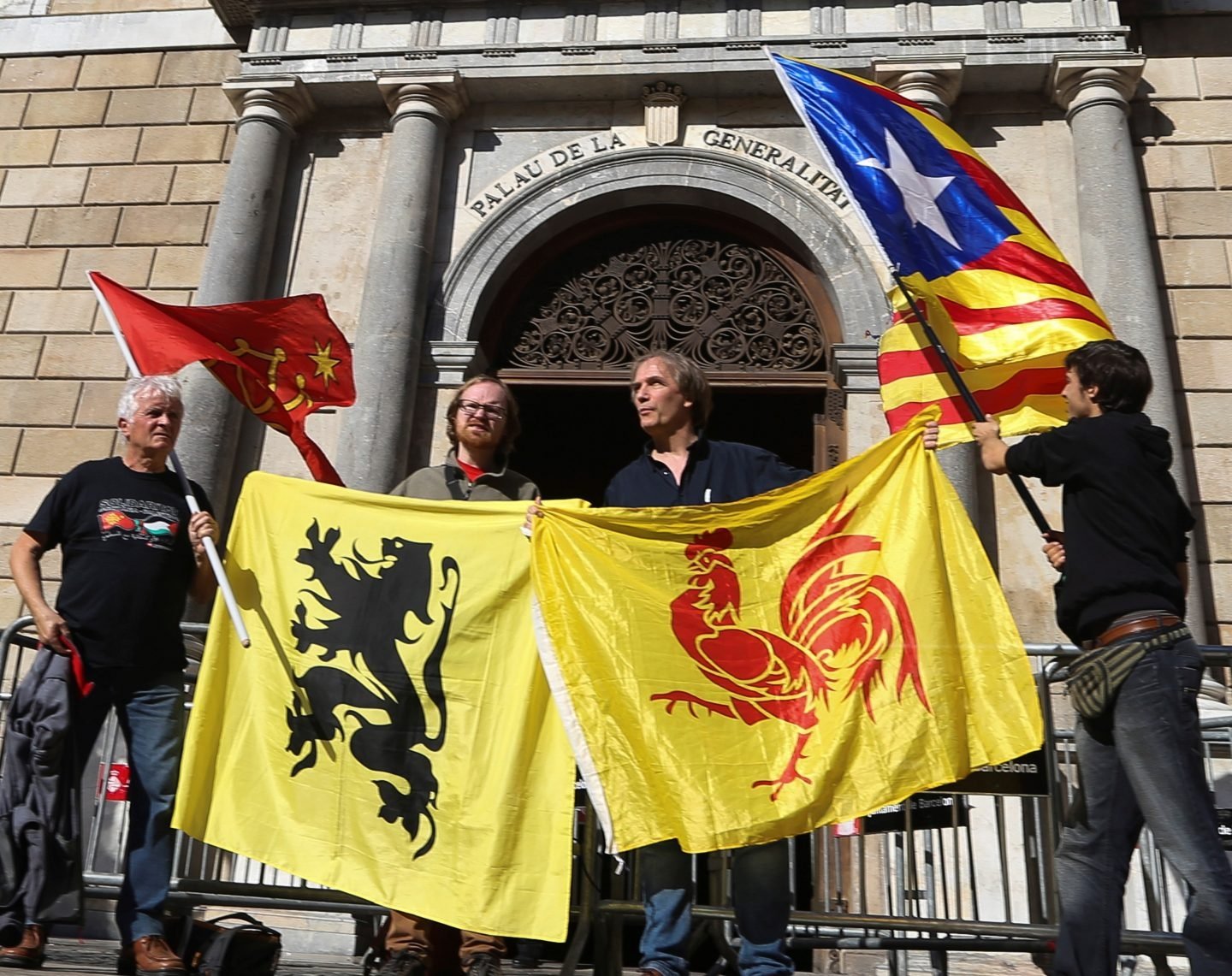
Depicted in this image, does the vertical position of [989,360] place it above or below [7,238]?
below

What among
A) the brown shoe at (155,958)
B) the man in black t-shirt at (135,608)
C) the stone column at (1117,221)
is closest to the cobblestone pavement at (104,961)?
the brown shoe at (155,958)

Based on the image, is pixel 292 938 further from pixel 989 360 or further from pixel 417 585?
pixel 989 360

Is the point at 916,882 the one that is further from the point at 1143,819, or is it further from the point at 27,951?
the point at 27,951

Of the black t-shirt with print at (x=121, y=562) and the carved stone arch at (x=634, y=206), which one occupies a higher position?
the carved stone arch at (x=634, y=206)

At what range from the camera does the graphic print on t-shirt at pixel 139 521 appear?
4902 millimetres

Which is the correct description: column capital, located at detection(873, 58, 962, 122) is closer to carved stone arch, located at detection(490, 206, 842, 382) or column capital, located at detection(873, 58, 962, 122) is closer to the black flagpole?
carved stone arch, located at detection(490, 206, 842, 382)

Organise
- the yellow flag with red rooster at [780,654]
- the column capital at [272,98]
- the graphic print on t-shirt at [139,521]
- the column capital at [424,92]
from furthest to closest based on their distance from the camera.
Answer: the column capital at [272,98] → the column capital at [424,92] → the graphic print on t-shirt at [139,521] → the yellow flag with red rooster at [780,654]

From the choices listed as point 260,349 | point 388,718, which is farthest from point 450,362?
point 388,718

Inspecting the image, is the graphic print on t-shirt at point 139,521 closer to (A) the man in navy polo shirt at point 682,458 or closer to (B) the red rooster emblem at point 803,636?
(A) the man in navy polo shirt at point 682,458

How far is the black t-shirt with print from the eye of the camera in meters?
4.77

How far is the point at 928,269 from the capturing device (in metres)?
5.43

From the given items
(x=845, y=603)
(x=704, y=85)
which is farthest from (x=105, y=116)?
(x=845, y=603)

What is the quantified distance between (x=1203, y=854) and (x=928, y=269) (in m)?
2.72

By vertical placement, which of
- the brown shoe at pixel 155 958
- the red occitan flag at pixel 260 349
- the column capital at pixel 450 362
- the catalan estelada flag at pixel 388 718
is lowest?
the brown shoe at pixel 155 958
